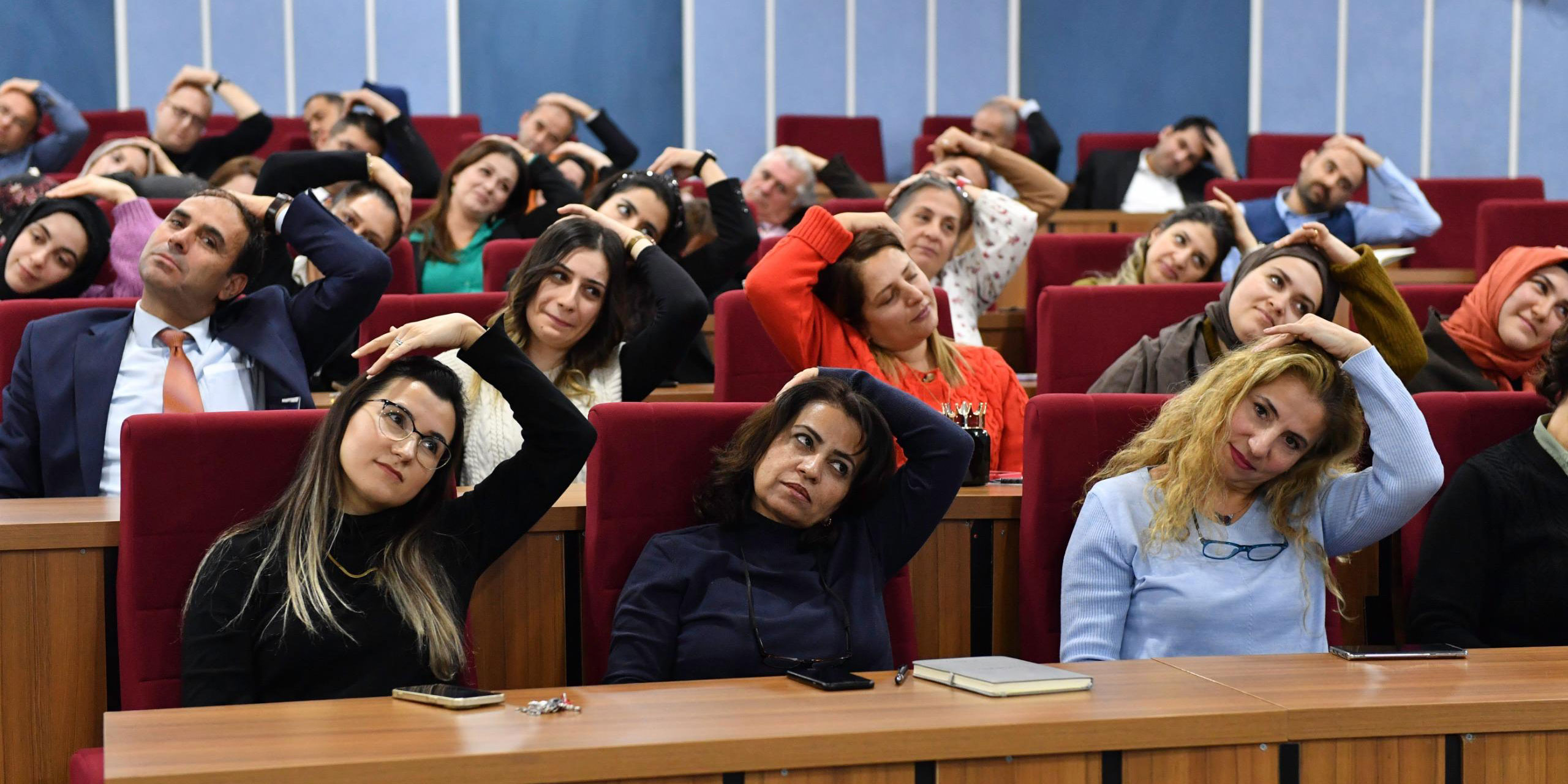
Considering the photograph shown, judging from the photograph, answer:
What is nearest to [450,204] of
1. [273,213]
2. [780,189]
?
[780,189]

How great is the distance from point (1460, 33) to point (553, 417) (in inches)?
201

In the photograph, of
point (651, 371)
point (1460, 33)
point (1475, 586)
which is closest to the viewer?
point (1475, 586)

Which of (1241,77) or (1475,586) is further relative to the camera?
(1241,77)

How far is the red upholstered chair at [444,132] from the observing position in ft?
18.5

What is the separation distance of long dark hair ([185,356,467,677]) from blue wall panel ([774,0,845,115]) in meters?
4.75

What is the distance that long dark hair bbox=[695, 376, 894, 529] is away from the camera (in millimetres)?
1820

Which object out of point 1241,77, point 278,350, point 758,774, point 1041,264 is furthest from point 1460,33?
point 758,774

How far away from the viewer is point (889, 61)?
6363mm

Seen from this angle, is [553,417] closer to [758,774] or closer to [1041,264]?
[758,774]

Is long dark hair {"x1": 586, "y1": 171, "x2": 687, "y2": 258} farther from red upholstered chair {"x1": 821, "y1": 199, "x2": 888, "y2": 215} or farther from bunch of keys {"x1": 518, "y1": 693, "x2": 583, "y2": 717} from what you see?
bunch of keys {"x1": 518, "y1": 693, "x2": 583, "y2": 717}

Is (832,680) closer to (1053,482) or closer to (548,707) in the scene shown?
(548,707)

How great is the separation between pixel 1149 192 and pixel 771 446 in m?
3.64

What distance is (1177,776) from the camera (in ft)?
4.46

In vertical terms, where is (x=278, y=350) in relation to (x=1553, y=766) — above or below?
above
